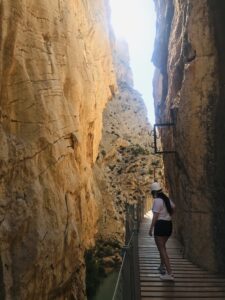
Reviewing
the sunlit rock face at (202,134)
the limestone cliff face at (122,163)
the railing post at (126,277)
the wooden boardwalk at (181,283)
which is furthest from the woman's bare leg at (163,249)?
the limestone cliff face at (122,163)

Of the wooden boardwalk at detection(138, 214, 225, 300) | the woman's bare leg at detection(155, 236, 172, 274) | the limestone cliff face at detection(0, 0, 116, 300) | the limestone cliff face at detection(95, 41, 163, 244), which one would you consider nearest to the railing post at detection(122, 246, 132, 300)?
the wooden boardwalk at detection(138, 214, 225, 300)

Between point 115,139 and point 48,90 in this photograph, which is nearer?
point 48,90

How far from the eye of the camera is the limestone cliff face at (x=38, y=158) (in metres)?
11.4

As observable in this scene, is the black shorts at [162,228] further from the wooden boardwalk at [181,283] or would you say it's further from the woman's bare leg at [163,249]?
the wooden boardwalk at [181,283]

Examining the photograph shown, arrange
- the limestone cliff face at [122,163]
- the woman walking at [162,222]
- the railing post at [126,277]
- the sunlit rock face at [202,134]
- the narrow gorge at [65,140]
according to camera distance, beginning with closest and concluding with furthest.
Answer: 1. the railing post at [126,277]
2. the woman walking at [162,222]
3. the sunlit rock face at [202,134]
4. the narrow gorge at [65,140]
5. the limestone cliff face at [122,163]

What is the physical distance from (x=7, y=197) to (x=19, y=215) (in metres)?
0.67

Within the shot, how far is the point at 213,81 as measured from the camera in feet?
31.2

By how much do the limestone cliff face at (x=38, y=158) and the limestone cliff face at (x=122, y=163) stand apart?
1925 cm

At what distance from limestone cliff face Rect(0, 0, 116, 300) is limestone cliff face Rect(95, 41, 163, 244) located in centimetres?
1925

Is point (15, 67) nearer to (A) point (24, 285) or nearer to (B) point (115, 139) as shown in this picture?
(A) point (24, 285)

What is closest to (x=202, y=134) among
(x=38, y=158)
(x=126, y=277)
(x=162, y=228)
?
(x=162, y=228)

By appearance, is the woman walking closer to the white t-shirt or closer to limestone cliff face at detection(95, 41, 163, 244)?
the white t-shirt

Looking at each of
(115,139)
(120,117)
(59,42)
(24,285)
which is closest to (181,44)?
(59,42)

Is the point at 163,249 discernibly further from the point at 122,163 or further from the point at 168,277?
the point at 122,163
